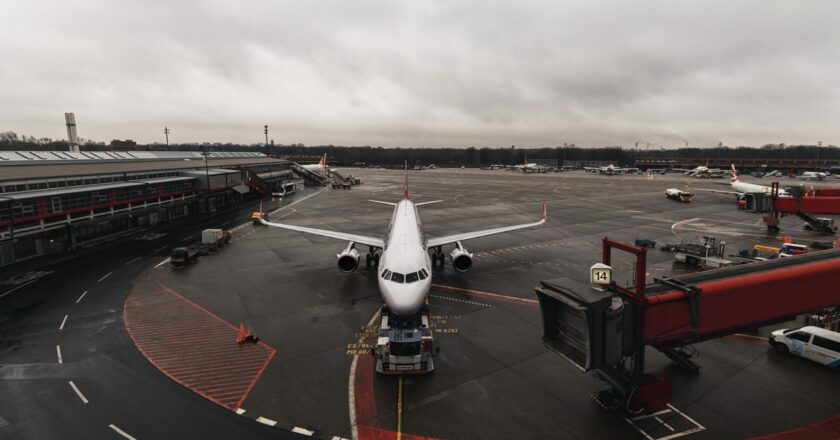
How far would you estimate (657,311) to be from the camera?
47.2 feet

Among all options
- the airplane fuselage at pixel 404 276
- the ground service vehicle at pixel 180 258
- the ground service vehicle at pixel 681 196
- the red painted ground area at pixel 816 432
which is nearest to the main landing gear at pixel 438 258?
the airplane fuselage at pixel 404 276

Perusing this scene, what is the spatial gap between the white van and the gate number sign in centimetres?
1395

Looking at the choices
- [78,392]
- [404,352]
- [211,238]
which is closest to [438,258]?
[404,352]

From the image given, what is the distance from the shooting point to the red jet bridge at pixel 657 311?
13.5 metres

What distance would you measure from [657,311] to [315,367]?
15492 millimetres

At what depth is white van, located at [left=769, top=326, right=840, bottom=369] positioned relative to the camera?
1872 centimetres

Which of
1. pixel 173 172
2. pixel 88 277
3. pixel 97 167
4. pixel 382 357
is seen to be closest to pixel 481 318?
pixel 382 357

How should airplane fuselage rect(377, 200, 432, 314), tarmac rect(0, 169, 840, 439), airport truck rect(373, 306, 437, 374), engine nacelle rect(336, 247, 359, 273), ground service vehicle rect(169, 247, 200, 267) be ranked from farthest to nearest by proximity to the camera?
ground service vehicle rect(169, 247, 200, 267) → engine nacelle rect(336, 247, 359, 273) → airplane fuselage rect(377, 200, 432, 314) → airport truck rect(373, 306, 437, 374) → tarmac rect(0, 169, 840, 439)

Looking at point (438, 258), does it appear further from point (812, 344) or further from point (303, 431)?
point (812, 344)

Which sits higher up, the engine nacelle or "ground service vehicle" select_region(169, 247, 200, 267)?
the engine nacelle

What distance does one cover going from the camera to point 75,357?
2092cm

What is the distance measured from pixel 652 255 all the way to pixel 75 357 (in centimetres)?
4693

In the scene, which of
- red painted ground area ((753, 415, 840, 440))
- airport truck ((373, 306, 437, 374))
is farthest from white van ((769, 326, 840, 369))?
airport truck ((373, 306, 437, 374))

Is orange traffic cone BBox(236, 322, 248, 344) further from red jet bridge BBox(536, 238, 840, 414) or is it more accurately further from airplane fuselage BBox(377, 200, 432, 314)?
red jet bridge BBox(536, 238, 840, 414)
